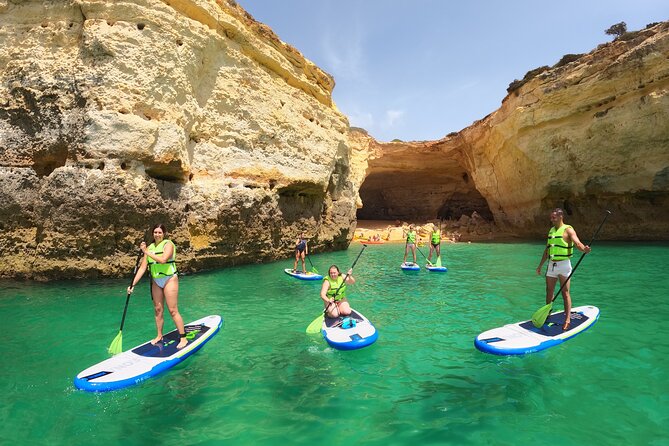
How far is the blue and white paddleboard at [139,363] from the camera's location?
14.4 feet

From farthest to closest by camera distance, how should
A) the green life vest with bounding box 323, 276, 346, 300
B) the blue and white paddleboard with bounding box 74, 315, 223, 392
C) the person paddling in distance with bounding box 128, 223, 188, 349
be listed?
the green life vest with bounding box 323, 276, 346, 300, the person paddling in distance with bounding box 128, 223, 188, 349, the blue and white paddleboard with bounding box 74, 315, 223, 392

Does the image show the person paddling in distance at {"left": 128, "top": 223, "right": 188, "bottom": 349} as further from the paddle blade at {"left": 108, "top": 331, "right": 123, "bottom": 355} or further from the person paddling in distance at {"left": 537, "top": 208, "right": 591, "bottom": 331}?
the person paddling in distance at {"left": 537, "top": 208, "right": 591, "bottom": 331}

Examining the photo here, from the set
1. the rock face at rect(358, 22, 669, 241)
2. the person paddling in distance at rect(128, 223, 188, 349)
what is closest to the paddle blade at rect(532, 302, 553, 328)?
the person paddling in distance at rect(128, 223, 188, 349)

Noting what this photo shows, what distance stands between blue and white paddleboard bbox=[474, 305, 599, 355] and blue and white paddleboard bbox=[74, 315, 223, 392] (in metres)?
4.12

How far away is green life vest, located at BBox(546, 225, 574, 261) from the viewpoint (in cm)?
603

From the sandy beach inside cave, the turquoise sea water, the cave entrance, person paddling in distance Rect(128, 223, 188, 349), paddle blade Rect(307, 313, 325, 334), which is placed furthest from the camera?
the cave entrance

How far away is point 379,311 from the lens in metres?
7.85

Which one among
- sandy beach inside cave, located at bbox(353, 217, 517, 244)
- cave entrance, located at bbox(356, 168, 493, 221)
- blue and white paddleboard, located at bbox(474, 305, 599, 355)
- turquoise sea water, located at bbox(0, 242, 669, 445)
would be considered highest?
cave entrance, located at bbox(356, 168, 493, 221)

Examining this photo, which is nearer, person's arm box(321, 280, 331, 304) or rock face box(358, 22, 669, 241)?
person's arm box(321, 280, 331, 304)

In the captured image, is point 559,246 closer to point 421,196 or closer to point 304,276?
point 304,276

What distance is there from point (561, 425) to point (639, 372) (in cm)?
192

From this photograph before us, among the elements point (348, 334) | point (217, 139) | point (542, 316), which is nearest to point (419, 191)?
point (217, 139)

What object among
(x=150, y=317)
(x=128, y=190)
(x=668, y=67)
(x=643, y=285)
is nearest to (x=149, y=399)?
(x=150, y=317)

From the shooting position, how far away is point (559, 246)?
610 centimetres
